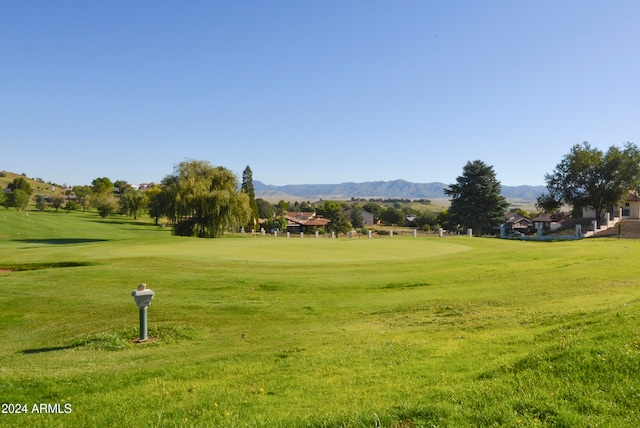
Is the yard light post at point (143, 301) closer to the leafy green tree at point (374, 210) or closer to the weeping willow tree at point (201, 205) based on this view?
the weeping willow tree at point (201, 205)

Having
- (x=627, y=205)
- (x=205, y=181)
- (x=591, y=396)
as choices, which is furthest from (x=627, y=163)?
(x=591, y=396)

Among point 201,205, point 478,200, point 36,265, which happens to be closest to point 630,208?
point 478,200

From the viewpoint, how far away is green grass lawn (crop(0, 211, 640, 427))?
505 centimetres

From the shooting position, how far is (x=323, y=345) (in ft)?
30.4

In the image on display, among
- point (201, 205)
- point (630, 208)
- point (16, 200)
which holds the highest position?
point (630, 208)

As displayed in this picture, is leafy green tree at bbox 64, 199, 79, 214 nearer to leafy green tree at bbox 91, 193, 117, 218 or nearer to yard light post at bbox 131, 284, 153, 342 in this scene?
leafy green tree at bbox 91, 193, 117, 218

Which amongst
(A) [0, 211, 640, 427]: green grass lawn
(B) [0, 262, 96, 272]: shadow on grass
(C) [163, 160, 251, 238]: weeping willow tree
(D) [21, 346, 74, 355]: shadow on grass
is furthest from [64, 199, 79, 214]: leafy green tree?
(D) [21, 346, 74, 355]: shadow on grass

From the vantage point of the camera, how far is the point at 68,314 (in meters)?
13.1

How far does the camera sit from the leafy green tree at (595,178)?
60812mm

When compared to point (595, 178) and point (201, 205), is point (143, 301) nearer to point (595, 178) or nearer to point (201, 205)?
point (201, 205)

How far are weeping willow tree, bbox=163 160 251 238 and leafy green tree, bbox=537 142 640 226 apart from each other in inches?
1940

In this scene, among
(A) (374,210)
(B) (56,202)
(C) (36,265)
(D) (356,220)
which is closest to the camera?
(C) (36,265)

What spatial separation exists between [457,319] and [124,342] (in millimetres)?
8518

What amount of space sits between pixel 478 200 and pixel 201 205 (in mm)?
43642
